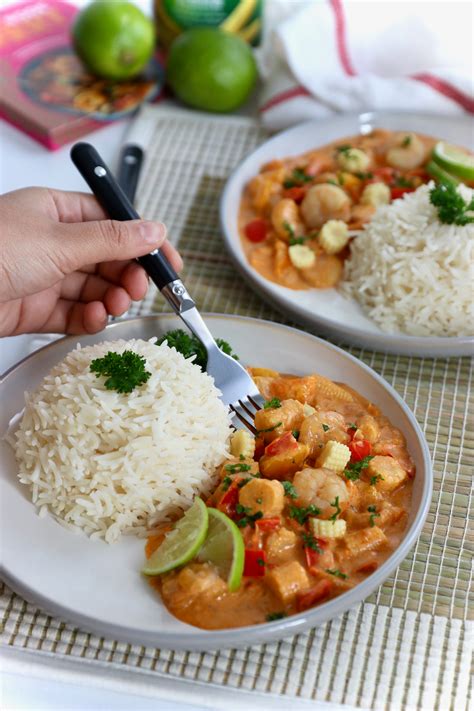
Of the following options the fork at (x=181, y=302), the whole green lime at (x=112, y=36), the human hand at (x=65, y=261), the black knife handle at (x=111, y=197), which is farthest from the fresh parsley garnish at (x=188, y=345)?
the whole green lime at (x=112, y=36)

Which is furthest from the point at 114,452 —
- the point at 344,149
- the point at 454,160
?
the point at 454,160

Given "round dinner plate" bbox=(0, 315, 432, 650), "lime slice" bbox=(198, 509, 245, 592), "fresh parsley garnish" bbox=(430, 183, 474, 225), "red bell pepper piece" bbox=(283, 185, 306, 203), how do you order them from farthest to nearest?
"red bell pepper piece" bbox=(283, 185, 306, 203) → "fresh parsley garnish" bbox=(430, 183, 474, 225) → "lime slice" bbox=(198, 509, 245, 592) → "round dinner plate" bbox=(0, 315, 432, 650)

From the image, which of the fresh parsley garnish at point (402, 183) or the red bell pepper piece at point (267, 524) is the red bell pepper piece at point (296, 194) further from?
the red bell pepper piece at point (267, 524)

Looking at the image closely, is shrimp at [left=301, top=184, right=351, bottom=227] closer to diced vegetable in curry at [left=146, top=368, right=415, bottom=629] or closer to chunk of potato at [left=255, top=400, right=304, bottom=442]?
diced vegetable in curry at [left=146, top=368, right=415, bottom=629]

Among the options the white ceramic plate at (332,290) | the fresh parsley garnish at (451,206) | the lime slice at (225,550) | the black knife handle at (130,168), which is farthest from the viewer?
the black knife handle at (130,168)

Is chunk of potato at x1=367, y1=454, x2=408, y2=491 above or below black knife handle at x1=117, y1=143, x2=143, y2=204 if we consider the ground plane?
below

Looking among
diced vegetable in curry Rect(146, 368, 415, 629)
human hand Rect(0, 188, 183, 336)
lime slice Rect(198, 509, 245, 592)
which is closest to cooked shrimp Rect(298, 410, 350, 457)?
diced vegetable in curry Rect(146, 368, 415, 629)
